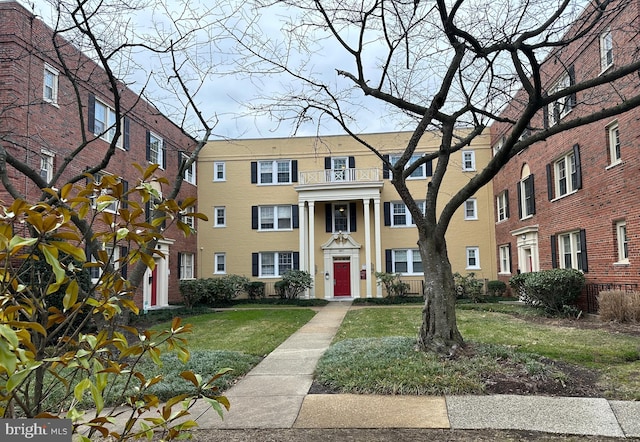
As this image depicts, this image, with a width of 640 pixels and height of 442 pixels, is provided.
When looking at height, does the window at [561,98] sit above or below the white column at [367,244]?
above

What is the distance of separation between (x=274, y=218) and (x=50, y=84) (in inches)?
532

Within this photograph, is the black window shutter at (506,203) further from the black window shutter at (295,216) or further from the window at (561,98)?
the black window shutter at (295,216)

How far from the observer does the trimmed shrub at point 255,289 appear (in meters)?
24.1

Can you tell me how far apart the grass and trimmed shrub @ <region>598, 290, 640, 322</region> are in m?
1.54

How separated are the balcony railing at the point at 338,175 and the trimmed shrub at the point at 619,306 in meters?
13.7

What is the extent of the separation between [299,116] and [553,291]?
10.1 m

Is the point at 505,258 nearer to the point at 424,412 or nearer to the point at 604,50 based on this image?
the point at 604,50

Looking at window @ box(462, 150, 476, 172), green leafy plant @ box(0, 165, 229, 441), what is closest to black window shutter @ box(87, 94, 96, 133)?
green leafy plant @ box(0, 165, 229, 441)

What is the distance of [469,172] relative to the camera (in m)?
24.5

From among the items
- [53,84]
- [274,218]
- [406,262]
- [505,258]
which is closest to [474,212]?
[505,258]

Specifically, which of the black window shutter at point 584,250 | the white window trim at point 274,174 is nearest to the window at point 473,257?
the black window shutter at point 584,250

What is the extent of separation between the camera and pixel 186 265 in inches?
956

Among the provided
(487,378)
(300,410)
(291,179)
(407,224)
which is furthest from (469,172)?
(300,410)

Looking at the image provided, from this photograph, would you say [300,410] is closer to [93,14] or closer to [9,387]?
[9,387]
